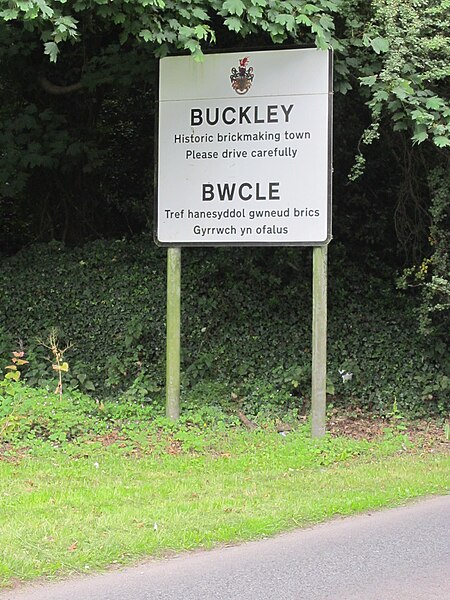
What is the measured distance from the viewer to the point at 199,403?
11.2 meters

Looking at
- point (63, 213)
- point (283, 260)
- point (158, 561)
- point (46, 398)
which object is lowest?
point (158, 561)

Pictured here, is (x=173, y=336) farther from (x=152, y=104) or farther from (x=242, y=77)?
(x=152, y=104)

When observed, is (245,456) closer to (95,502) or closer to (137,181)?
(95,502)

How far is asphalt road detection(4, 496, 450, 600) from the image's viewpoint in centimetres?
523

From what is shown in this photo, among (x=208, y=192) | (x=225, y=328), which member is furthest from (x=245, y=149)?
(x=225, y=328)

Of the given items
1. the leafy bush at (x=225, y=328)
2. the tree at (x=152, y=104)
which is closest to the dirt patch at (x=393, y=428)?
the leafy bush at (x=225, y=328)

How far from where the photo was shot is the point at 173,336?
10.5 meters

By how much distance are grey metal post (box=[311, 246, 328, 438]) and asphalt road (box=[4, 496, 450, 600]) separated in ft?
10.2

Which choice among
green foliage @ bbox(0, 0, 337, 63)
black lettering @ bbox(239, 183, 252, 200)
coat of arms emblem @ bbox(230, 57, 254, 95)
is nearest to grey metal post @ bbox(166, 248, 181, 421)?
black lettering @ bbox(239, 183, 252, 200)

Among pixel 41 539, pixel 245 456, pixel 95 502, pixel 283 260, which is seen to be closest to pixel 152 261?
pixel 283 260

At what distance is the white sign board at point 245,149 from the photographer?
379 inches

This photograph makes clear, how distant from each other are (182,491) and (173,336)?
3.26 meters

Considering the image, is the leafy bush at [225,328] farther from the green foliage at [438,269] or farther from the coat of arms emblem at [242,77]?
the coat of arms emblem at [242,77]

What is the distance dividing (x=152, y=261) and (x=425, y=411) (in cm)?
512
